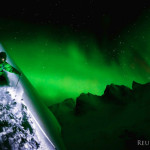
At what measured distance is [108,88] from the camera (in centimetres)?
2538

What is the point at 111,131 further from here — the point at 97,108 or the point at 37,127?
the point at 37,127

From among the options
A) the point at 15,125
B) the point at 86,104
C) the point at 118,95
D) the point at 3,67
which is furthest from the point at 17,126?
the point at 118,95

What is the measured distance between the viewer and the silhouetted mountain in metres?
11.9

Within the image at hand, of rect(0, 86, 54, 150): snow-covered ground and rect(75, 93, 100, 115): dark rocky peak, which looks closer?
rect(0, 86, 54, 150): snow-covered ground

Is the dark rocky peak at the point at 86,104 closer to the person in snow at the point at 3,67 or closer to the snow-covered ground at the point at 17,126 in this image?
the snow-covered ground at the point at 17,126

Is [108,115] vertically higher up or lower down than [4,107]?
higher up

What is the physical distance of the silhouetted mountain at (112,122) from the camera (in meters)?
11.9

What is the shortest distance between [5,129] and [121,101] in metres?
18.3

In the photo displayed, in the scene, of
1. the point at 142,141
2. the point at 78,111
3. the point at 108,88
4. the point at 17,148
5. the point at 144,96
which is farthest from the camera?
the point at 108,88

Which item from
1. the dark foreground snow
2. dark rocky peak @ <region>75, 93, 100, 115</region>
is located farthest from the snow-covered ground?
dark rocky peak @ <region>75, 93, 100, 115</region>

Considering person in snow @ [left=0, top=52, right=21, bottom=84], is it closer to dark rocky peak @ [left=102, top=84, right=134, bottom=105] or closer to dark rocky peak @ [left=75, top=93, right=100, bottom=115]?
dark rocky peak @ [left=102, top=84, right=134, bottom=105]

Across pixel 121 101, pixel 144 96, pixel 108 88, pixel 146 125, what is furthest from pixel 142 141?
pixel 108 88

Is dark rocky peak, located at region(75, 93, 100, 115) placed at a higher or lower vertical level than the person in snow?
higher

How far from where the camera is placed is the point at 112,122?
15453mm
